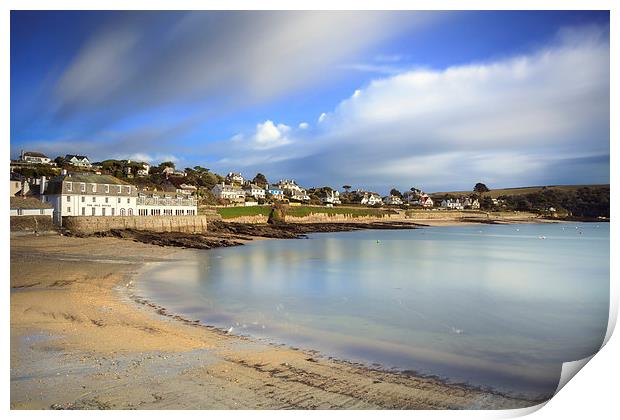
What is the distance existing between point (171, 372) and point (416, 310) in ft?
10.3

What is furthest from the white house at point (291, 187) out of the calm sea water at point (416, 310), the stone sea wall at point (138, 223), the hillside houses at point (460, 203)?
the calm sea water at point (416, 310)

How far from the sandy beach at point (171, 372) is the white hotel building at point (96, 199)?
8.23 meters

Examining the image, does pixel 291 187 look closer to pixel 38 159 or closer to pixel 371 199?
pixel 371 199

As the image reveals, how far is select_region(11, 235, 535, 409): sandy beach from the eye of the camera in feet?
7.83

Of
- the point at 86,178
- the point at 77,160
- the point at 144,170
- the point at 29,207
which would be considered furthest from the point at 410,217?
the point at 29,207

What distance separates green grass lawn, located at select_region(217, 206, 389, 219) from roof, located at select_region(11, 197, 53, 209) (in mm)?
9912

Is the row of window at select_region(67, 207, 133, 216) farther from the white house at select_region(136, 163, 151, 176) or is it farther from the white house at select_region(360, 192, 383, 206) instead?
the white house at select_region(360, 192, 383, 206)

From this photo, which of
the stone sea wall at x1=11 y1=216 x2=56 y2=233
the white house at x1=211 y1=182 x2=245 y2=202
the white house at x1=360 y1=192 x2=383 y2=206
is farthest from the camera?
the white house at x1=360 y1=192 x2=383 y2=206

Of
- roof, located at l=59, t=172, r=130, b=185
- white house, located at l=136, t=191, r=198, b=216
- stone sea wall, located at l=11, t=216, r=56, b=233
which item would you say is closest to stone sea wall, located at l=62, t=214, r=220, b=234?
white house, located at l=136, t=191, r=198, b=216

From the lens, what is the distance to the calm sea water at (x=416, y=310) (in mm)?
3350

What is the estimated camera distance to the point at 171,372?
2.67 m
